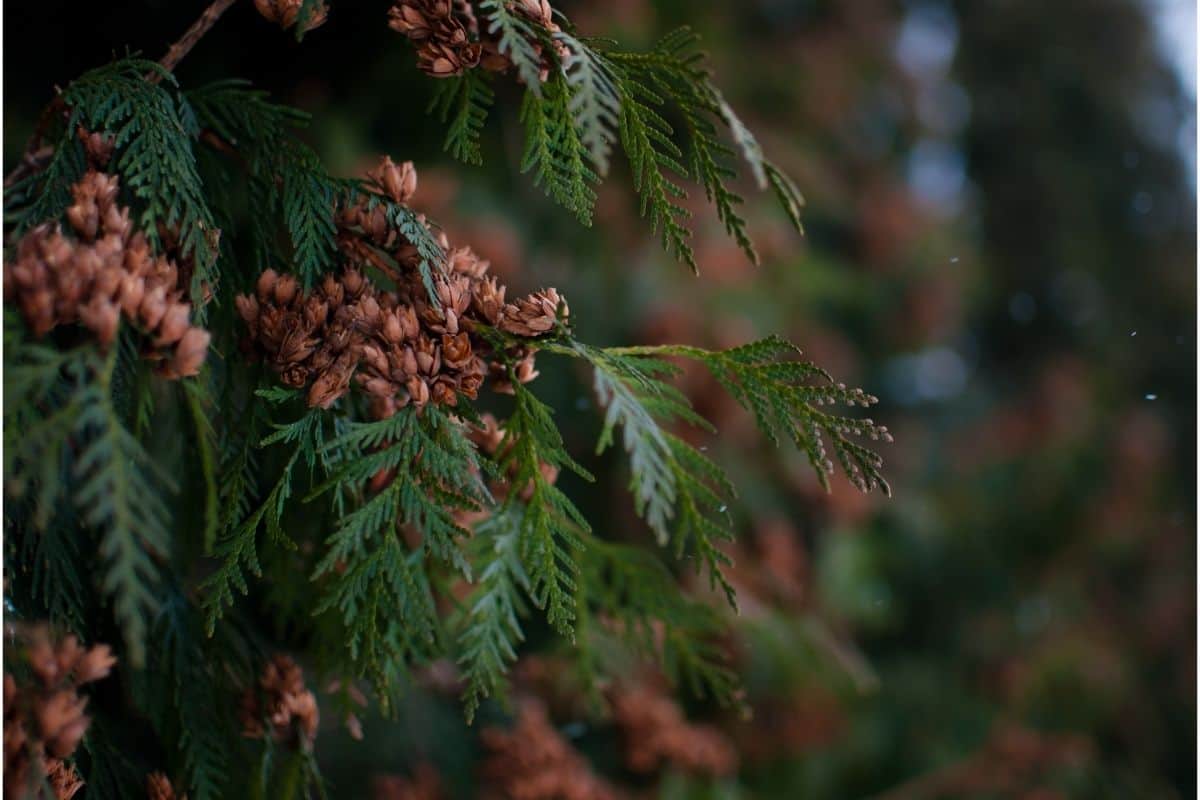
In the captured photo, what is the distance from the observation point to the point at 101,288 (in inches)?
17.7

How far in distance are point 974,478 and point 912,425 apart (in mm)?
185

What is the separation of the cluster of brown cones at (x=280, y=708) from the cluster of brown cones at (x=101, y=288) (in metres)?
0.23

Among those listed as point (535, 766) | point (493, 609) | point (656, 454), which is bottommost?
point (535, 766)

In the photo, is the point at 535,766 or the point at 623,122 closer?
the point at 623,122

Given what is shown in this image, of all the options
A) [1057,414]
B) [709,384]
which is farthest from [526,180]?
[1057,414]

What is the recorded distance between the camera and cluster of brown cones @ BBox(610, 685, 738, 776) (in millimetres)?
1155

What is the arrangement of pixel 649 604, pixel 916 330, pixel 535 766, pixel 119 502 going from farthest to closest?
pixel 916 330 < pixel 535 766 < pixel 649 604 < pixel 119 502

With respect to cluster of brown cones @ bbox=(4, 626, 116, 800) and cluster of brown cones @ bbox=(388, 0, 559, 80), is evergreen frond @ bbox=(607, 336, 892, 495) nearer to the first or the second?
cluster of brown cones @ bbox=(388, 0, 559, 80)

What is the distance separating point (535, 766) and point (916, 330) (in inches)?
58.9

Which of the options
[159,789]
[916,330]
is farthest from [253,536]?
[916,330]

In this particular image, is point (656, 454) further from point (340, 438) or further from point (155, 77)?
point (155, 77)

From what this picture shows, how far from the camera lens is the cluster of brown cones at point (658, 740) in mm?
1155

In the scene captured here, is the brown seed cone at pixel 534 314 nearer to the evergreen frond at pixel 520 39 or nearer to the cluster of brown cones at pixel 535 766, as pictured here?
the evergreen frond at pixel 520 39

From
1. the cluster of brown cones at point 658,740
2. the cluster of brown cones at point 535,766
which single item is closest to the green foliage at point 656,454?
the cluster of brown cones at point 535,766
